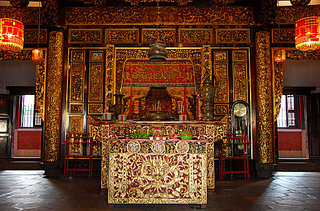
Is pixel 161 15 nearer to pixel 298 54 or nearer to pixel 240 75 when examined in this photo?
pixel 240 75

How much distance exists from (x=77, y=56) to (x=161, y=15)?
222cm

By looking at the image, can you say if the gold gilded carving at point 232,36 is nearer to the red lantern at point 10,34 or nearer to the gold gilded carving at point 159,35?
the gold gilded carving at point 159,35

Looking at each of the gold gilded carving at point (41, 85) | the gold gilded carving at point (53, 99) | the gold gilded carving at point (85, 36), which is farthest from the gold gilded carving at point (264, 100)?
the gold gilded carving at point (41, 85)

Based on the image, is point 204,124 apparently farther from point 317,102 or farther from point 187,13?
point 317,102

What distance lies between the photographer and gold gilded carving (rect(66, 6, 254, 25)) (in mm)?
6180

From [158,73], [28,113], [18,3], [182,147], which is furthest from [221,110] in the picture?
[28,113]

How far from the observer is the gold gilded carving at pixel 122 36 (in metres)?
6.16

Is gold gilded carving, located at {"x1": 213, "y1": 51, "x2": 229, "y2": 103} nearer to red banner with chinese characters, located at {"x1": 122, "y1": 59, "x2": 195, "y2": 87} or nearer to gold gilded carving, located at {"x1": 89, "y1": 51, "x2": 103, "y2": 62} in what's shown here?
red banner with chinese characters, located at {"x1": 122, "y1": 59, "x2": 195, "y2": 87}

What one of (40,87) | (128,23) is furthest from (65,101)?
(128,23)

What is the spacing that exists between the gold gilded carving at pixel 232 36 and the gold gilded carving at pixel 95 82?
2888 millimetres

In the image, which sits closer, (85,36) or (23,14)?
(85,36)

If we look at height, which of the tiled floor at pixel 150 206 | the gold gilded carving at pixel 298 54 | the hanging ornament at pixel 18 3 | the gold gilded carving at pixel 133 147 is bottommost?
the tiled floor at pixel 150 206

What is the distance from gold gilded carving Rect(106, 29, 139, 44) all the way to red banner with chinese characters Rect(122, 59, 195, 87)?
48 cm

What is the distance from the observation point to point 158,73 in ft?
20.1
